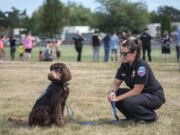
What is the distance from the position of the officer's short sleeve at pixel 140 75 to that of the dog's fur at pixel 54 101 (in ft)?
3.39

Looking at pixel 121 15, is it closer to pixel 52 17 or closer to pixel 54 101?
pixel 52 17

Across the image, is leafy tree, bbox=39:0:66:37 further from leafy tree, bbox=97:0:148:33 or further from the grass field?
the grass field

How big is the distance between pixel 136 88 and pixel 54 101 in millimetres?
1267

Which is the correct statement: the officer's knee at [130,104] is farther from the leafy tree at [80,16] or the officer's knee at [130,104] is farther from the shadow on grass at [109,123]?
the leafy tree at [80,16]

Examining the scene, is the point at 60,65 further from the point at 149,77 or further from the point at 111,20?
the point at 111,20

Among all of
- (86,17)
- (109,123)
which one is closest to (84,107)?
→ (109,123)

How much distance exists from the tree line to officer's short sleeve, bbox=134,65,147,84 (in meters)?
56.8

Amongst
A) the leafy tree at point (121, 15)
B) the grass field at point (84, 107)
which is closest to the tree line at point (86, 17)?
the leafy tree at point (121, 15)

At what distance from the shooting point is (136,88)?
7496mm

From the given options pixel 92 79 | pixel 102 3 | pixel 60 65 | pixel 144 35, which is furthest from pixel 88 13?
pixel 60 65

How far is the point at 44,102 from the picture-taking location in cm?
722

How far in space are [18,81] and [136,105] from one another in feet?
26.4

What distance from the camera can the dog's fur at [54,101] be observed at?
705 cm

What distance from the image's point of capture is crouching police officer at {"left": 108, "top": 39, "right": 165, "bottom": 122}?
7445 mm
